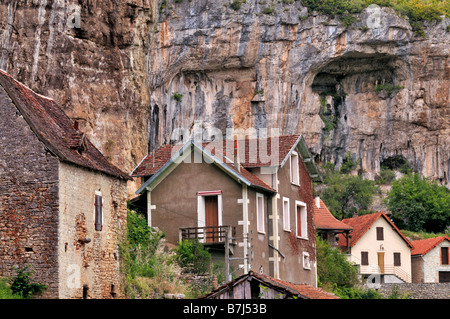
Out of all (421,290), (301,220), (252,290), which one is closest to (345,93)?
(421,290)

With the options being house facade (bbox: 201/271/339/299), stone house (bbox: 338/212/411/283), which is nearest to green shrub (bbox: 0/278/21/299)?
house facade (bbox: 201/271/339/299)

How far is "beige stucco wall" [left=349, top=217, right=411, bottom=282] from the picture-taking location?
5519 centimetres

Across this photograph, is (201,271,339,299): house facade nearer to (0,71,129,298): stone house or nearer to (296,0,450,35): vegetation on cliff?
(0,71,129,298): stone house

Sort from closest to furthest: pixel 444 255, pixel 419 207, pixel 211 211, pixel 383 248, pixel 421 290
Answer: pixel 211 211 → pixel 421 290 → pixel 383 248 → pixel 444 255 → pixel 419 207

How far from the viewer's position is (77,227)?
24219mm

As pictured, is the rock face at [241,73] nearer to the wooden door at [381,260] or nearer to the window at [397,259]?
the wooden door at [381,260]

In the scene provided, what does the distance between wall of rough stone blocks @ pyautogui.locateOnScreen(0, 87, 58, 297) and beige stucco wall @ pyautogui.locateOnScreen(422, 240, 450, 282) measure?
3836cm

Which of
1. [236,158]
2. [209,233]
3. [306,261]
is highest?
[236,158]

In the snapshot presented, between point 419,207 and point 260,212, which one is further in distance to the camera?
point 419,207

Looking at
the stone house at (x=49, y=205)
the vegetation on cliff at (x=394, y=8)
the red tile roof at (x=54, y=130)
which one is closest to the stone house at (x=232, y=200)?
the red tile roof at (x=54, y=130)

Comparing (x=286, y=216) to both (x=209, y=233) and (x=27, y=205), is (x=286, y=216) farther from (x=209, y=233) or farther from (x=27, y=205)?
(x=27, y=205)

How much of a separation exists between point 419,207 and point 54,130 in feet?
166

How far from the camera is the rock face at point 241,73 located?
170 feet

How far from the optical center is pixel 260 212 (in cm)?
3319
